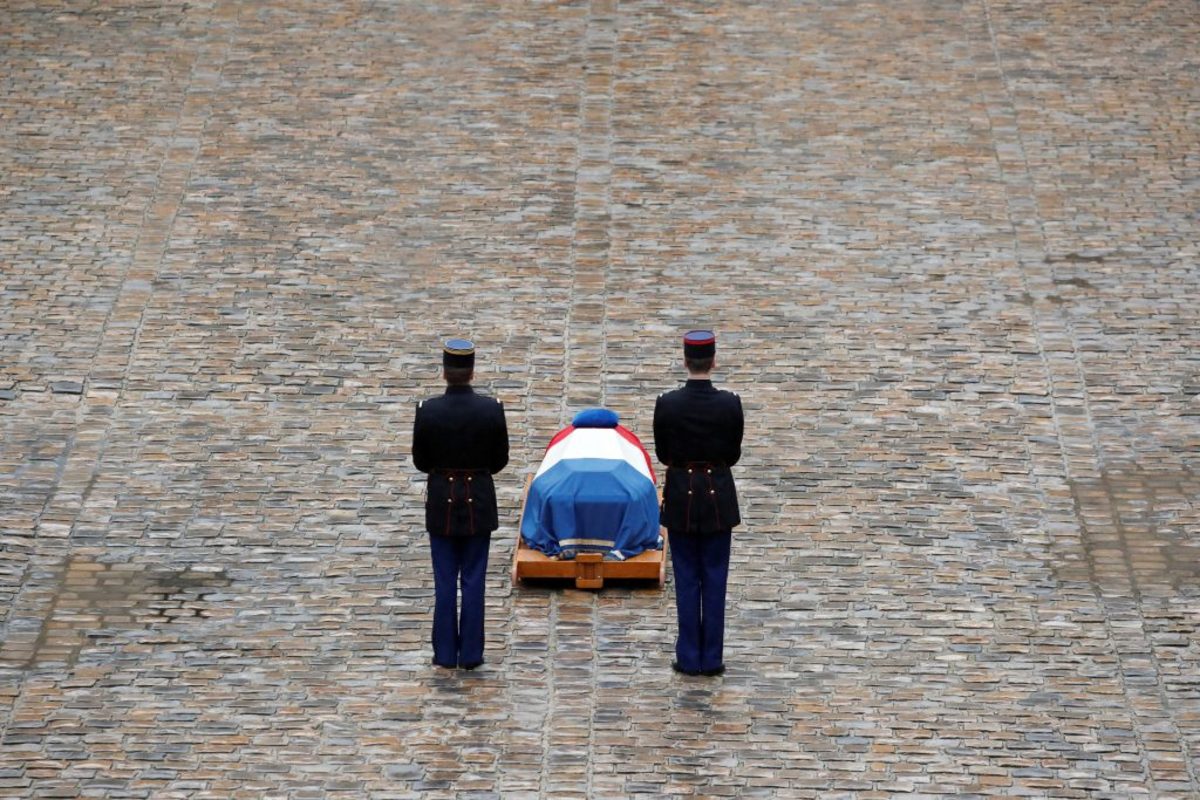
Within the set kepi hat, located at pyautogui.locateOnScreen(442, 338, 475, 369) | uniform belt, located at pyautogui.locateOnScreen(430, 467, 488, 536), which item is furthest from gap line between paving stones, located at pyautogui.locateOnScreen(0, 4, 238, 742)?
kepi hat, located at pyautogui.locateOnScreen(442, 338, 475, 369)

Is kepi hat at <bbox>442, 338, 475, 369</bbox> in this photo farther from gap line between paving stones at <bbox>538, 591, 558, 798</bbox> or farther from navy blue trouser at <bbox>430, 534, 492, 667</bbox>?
gap line between paving stones at <bbox>538, 591, 558, 798</bbox>

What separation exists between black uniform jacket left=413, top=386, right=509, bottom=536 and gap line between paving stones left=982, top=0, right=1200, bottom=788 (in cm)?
365

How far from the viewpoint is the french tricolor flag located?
1070 centimetres

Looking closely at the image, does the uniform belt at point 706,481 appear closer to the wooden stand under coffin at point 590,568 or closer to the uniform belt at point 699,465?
the uniform belt at point 699,465

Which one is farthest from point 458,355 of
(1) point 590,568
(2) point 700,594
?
(2) point 700,594

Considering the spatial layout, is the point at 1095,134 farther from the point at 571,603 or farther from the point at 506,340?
the point at 571,603

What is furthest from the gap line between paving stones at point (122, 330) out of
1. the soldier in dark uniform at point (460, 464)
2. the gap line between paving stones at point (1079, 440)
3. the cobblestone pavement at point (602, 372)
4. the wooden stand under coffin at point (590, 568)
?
the gap line between paving stones at point (1079, 440)

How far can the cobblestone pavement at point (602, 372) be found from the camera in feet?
32.8

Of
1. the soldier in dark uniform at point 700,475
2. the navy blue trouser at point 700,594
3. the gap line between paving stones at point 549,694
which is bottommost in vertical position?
the gap line between paving stones at point 549,694

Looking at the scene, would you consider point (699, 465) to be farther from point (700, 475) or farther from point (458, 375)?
point (458, 375)

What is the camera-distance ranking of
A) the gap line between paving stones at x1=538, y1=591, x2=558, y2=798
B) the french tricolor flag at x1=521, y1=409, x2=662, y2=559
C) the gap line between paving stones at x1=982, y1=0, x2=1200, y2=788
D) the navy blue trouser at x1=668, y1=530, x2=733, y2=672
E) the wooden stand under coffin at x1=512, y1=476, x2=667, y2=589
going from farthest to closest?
1. the wooden stand under coffin at x1=512, y1=476, x2=667, y2=589
2. the french tricolor flag at x1=521, y1=409, x2=662, y2=559
3. the navy blue trouser at x1=668, y1=530, x2=733, y2=672
4. the gap line between paving stones at x1=982, y1=0, x2=1200, y2=788
5. the gap line between paving stones at x1=538, y1=591, x2=558, y2=798

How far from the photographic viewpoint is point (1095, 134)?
1731 centimetres

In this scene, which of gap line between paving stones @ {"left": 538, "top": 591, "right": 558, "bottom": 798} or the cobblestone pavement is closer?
gap line between paving stones @ {"left": 538, "top": 591, "right": 558, "bottom": 798}

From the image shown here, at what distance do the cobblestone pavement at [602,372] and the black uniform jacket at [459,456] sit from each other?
101 cm
